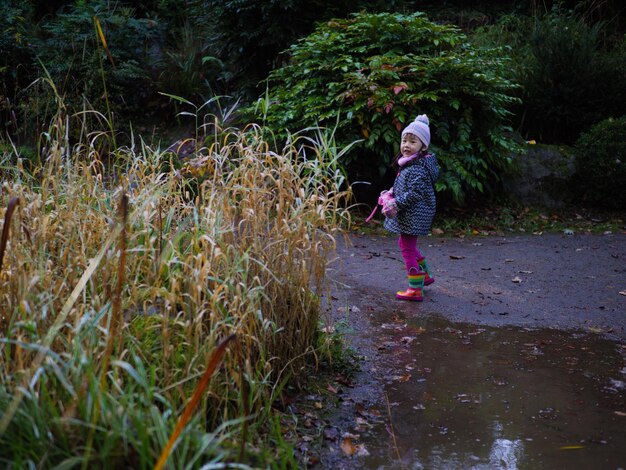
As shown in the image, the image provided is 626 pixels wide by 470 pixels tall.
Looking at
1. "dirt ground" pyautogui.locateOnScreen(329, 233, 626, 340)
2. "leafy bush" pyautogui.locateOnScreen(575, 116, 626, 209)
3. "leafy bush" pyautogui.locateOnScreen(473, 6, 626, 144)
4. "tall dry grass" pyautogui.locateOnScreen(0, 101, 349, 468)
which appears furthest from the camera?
"leafy bush" pyautogui.locateOnScreen(473, 6, 626, 144)

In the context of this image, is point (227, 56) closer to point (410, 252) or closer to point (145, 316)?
point (410, 252)

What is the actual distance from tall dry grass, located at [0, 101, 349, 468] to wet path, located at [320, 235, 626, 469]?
0.47 m

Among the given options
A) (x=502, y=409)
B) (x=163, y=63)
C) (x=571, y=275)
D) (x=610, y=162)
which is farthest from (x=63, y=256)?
(x=163, y=63)

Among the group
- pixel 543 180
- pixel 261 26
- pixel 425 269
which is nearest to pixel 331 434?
pixel 425 269

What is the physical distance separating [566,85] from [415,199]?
16.2 feet

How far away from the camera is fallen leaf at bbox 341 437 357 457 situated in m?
2.95

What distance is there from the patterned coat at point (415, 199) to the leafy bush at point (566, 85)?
14.1ft

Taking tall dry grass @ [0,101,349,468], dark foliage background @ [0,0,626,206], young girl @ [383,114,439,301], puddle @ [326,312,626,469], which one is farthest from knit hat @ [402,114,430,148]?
dark foliage background @ [0,0,626,206]

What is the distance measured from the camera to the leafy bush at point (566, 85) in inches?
357

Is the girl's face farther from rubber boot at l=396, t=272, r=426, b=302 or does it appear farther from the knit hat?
rubber boot at l=396, t=272, r=426, b=302

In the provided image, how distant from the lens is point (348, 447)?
9.80 feet

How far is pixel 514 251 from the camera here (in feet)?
22.4

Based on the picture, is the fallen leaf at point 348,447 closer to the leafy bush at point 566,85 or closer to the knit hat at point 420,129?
the knit hat at point 420,129

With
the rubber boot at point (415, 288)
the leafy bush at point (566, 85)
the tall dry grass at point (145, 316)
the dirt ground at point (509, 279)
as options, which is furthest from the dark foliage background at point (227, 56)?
the tall dry grass at point (145, 316)
